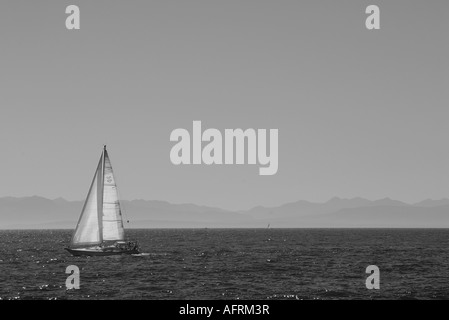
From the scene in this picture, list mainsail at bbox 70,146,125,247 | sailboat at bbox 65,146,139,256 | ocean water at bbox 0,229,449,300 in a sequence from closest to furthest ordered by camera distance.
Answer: ocean water at bbox 0,229,449,300
mainsail at bbox 70,146,125,247
sailboat at bbox 65,146,139,256

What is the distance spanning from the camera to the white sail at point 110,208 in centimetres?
7488

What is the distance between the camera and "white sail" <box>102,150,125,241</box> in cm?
7488

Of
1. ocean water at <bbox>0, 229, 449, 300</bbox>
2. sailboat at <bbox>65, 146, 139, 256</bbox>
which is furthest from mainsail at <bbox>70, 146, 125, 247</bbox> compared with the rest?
ocean water at <bbox>0, 229, 449, 300</bbox>

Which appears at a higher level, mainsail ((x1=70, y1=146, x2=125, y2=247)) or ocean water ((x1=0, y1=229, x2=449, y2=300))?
mainsail ((x1=70, y1=146, x2=125, y2=247))

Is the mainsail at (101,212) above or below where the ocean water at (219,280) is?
above

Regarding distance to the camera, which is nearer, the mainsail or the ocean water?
the ocean water

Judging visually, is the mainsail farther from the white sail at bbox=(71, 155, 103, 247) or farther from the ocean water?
the ocean water

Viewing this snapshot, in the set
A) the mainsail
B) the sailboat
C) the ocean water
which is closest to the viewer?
the ocean water

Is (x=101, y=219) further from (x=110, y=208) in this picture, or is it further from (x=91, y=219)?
(x=110, y=208)

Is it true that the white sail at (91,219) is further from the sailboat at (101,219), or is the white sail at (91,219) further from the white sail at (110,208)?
the white sail at (110,208)

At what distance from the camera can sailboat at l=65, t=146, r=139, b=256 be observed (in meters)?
74.8

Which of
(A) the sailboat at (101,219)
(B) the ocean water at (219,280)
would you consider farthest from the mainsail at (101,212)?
(B) the ocean water at (219,280)

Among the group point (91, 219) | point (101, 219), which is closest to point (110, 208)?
point (101, 219)
